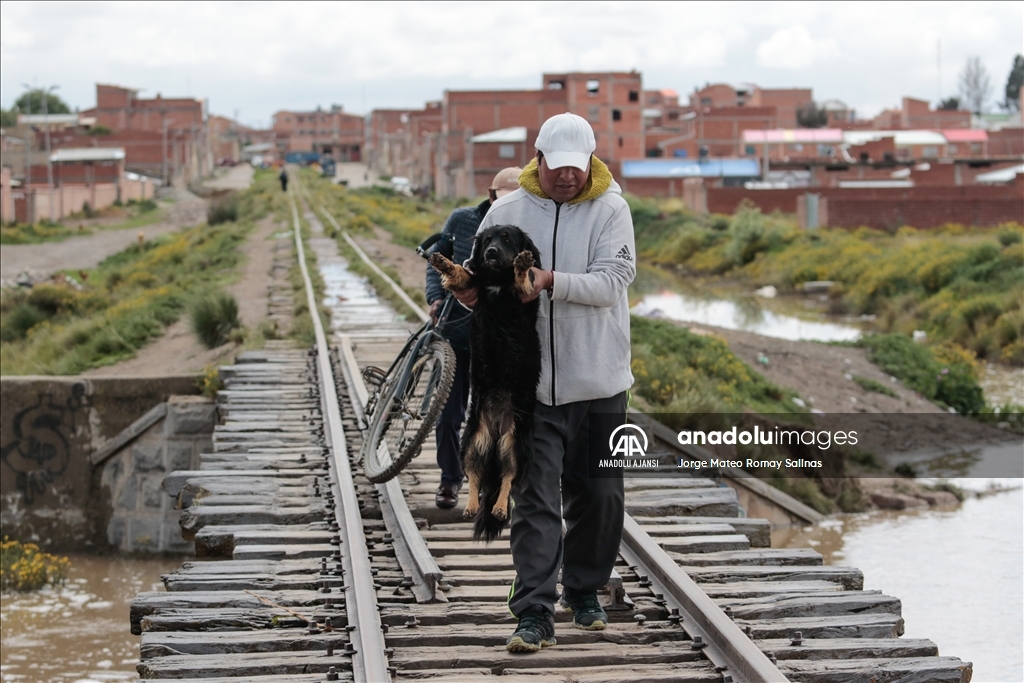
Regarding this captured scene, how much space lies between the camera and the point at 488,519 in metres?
5.11

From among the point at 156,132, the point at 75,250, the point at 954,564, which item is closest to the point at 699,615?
the point at 954,564

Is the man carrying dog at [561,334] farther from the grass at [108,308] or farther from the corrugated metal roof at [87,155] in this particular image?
the corrugated metal roof at [87,155]

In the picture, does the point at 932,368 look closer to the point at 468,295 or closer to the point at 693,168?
the point at 468,295

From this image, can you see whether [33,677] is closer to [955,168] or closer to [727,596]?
[727,596]

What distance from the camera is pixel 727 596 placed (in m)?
5.74

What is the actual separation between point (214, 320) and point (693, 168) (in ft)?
213

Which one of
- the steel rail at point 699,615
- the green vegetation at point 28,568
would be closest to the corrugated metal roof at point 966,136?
the green vegetation at point 28,568

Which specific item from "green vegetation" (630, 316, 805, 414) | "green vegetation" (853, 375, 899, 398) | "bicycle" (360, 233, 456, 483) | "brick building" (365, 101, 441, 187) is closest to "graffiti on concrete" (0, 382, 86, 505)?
"bicycle" (360, 233, 456, 483)

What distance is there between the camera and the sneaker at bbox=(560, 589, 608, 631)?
5285 millimetres

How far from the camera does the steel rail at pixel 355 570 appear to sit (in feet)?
15.7

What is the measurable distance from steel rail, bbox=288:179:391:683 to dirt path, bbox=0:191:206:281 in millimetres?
26785

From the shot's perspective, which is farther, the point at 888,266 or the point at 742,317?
the point at 888,266

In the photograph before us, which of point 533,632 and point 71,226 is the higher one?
point 71,226

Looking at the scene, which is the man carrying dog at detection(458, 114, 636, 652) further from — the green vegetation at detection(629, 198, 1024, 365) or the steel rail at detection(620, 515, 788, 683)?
the green vegetation at detection(629, 198, 1024, 365)
